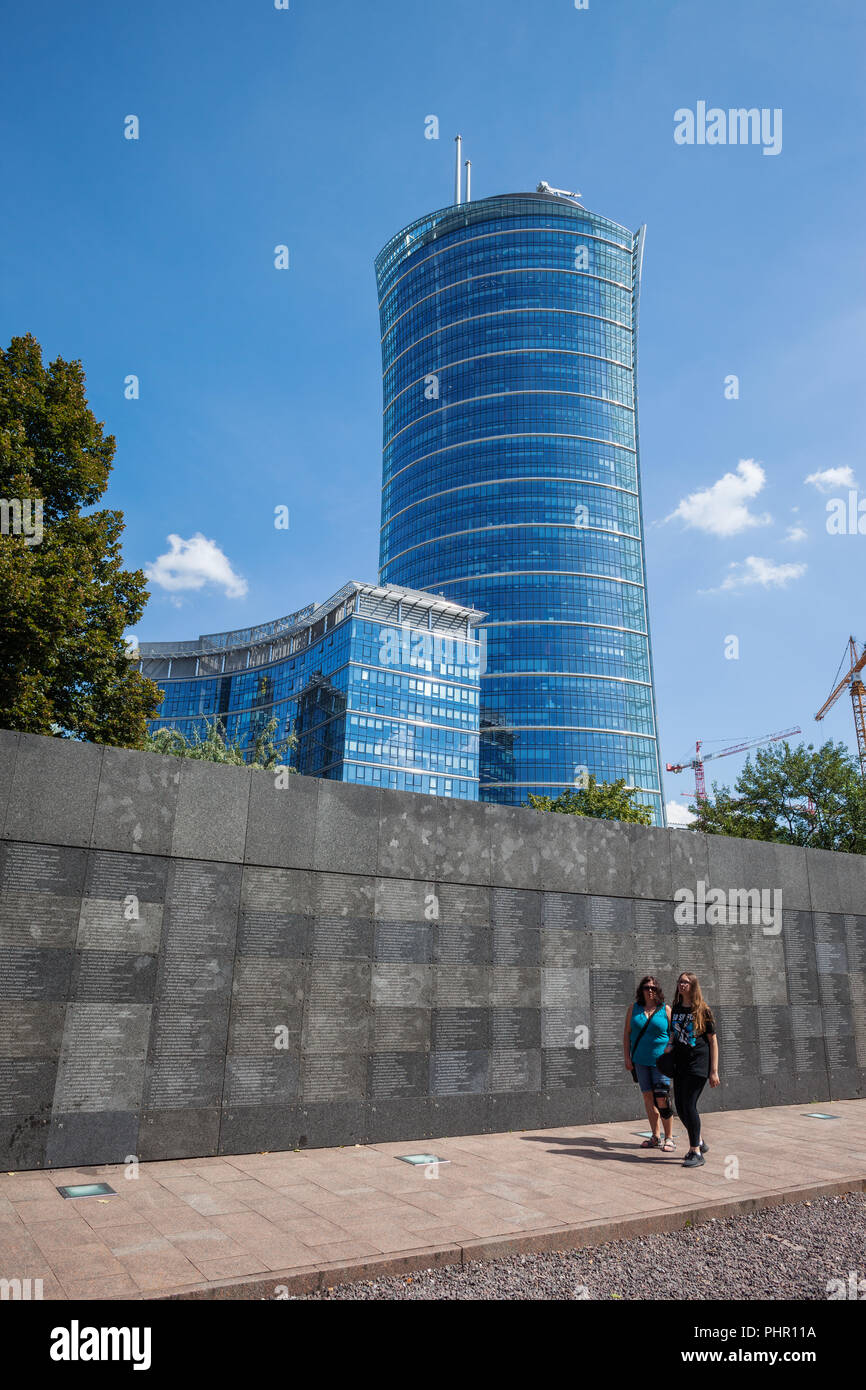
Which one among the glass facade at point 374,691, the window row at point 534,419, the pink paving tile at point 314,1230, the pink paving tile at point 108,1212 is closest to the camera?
the pink paving tile at point 314,1230

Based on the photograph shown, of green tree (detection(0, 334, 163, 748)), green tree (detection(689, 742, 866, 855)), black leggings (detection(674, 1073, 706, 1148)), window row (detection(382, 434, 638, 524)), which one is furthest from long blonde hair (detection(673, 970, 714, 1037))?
window row (detection(382, 434, 638, 524))

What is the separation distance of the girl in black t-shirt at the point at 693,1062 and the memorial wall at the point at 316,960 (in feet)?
8.65

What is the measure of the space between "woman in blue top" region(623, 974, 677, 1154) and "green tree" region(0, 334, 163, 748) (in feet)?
48.0

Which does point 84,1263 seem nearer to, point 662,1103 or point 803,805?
point 662,1103

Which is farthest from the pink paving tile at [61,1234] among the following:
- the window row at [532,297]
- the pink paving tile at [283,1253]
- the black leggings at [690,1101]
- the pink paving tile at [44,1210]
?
the window row at [532,297]

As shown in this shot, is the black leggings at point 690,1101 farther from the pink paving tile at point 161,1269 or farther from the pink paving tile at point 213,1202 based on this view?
the pink paving tile at point 161,1269

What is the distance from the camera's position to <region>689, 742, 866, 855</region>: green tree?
1577 inches

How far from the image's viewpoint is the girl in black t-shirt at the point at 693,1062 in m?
9.36

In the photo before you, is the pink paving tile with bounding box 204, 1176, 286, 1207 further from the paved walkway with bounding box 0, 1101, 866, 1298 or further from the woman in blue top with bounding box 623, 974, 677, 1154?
the woman in blue top with bounding box 623, 974, 677, 1154

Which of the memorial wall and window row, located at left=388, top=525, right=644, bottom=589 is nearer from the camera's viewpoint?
the memorial wall

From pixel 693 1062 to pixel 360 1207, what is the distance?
14.1 ft

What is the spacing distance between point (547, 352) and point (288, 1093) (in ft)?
492

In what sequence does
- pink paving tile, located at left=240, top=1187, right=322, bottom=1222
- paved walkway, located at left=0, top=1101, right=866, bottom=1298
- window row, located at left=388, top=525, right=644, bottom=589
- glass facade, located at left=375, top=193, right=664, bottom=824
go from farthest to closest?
window row, located at left=388, top=525, right=644, bottom=589 < glass facade, located at left=375, top=193, right=664, bottom=824 < pink paving tile, located at left=240, top=1187, right=322, bottom=1222 < paved walkway, located at left=0, top=1101, right=866, bottom=1298
